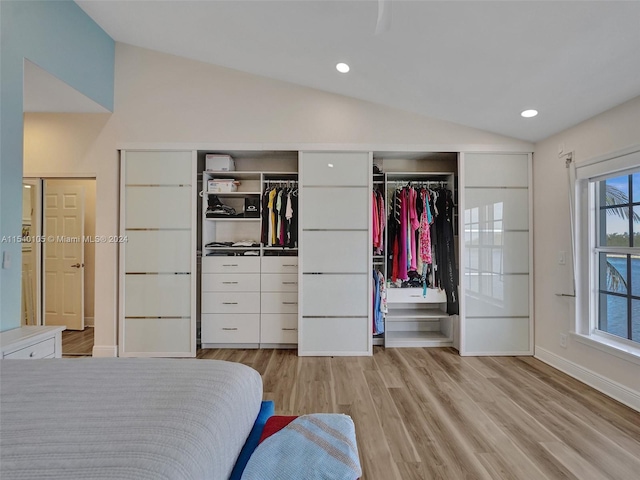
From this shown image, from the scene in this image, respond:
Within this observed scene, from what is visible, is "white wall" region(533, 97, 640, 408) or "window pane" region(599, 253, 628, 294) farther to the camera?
"window pane" region(599, 253, 628, 294)

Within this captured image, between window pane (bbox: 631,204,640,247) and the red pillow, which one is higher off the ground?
window pane (bbox: 631,204,640,247)

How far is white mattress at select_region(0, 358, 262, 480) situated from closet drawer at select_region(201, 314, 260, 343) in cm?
202

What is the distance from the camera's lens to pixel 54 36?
244cm

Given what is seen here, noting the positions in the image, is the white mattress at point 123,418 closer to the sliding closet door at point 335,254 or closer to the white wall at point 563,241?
the sliding closet door at point 335,254

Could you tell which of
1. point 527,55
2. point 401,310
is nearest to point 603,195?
point 527,55

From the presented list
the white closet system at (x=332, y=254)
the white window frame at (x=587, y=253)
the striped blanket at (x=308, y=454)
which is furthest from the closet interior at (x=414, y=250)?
the striped blanket at (x=308, y=454)

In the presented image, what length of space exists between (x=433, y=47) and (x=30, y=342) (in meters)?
3.26

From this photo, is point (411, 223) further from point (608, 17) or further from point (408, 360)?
point (608, 17)

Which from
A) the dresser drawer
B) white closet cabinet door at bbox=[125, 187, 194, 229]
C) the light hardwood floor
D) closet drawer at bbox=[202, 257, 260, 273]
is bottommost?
the light hardwood floor

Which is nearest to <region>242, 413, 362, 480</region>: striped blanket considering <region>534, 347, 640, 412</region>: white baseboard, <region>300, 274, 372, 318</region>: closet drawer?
<region>300, 274, 372, 318</region>: closet drawer

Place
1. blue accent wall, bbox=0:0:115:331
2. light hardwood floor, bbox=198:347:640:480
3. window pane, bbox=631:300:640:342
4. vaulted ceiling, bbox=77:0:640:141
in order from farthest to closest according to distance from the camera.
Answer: window pane, bbox=631:300:640:342 < blue accent wall, bbox=0:0:115:331 < vaulted ceiling, bbox=77:0:640:141 < light hardwood floor, bbox=198:347:640:480

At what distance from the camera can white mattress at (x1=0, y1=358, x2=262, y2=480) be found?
0.75m

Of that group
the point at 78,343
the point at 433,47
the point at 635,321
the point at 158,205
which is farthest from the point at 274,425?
the point at 78,343

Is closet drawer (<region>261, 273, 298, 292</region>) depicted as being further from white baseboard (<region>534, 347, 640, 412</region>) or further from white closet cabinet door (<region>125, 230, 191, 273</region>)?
white baseboard (<region>534, 347, 640, 412</region>)
